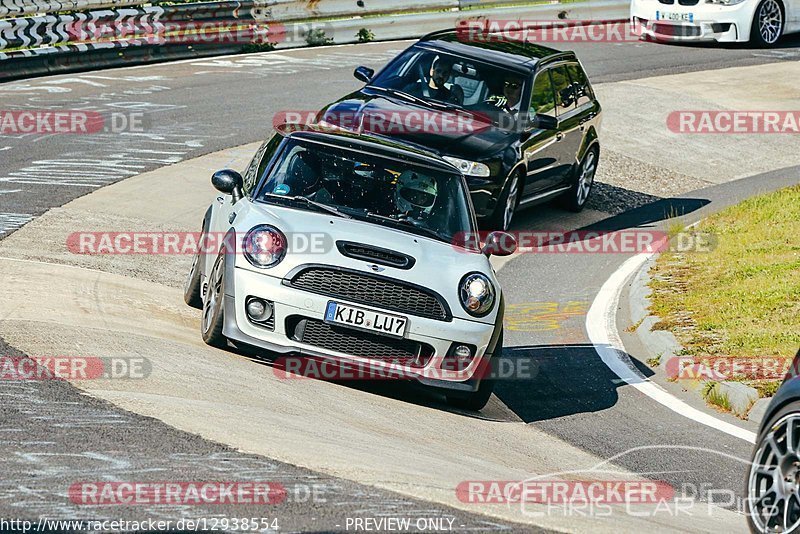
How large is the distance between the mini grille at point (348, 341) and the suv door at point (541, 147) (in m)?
6.34

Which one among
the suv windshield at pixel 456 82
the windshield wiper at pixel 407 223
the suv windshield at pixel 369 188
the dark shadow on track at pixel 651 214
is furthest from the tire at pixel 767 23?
the windshield wiper at pixel 407 223

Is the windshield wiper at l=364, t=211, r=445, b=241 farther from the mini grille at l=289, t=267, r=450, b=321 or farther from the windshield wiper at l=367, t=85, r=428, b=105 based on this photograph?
the windshield wiper at l=367, t=85, r=428, b=105

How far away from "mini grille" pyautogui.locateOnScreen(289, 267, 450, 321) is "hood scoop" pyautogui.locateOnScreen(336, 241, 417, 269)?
138 millimetres

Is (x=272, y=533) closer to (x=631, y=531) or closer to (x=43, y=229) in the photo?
(x=631, y=531)

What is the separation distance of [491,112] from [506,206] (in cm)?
117

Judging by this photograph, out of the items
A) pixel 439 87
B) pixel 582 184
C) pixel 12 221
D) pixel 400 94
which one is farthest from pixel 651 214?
pixel 12 221

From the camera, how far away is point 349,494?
577 cm

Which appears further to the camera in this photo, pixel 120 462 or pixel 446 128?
pixel 446 128

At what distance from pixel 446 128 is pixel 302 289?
19.3 ft

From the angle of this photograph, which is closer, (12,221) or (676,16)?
(12,221)

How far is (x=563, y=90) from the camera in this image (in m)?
15.5

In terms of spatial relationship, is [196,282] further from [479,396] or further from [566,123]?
[566,123]

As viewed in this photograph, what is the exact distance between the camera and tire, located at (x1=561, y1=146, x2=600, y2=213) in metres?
15.9

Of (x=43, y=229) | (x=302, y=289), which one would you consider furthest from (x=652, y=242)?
(x=302, y=289)
